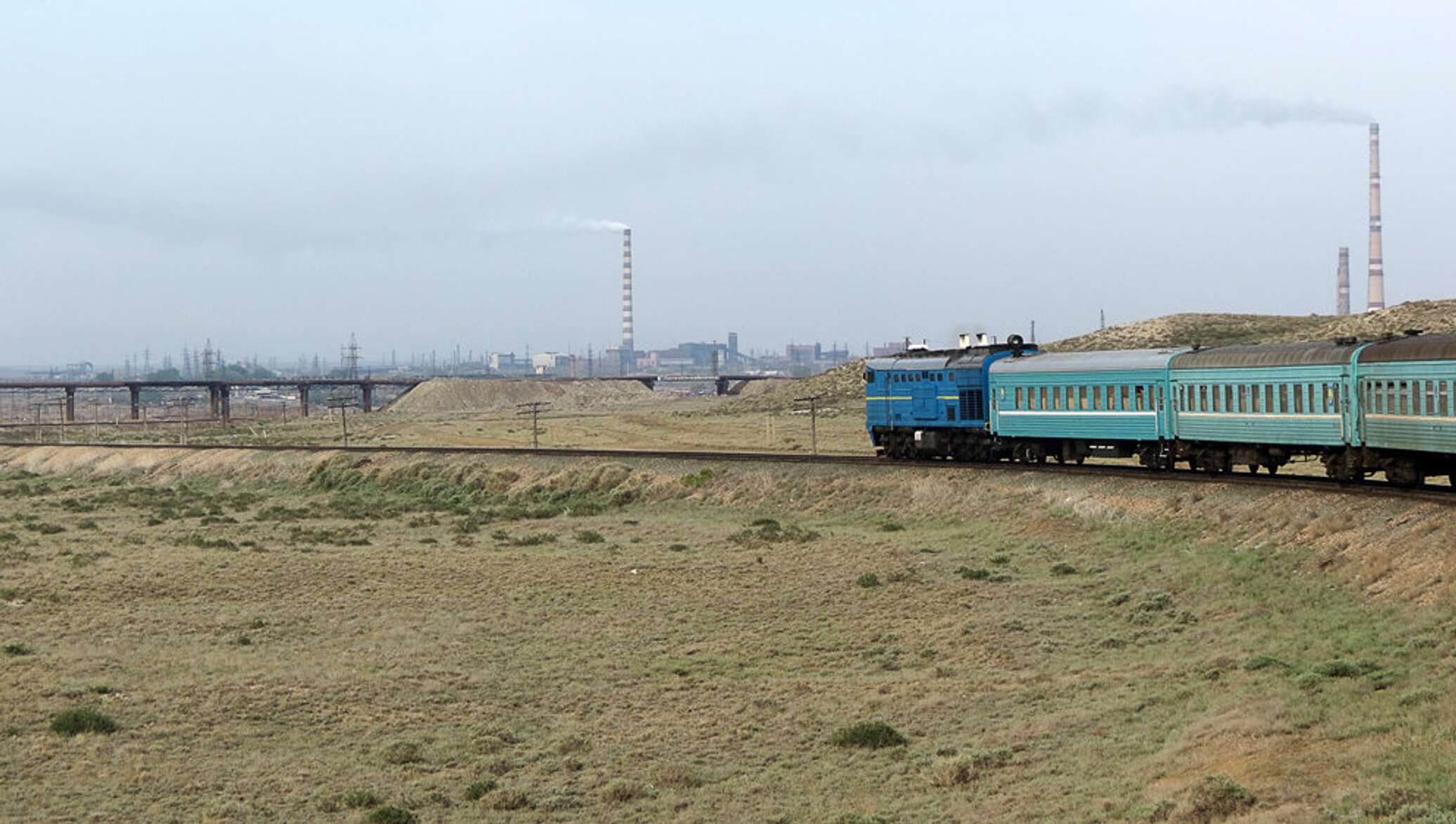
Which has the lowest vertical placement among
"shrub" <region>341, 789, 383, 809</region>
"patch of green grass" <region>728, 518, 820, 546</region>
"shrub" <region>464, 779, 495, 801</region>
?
"shrub" <region>464, 779, 495, 801</region>

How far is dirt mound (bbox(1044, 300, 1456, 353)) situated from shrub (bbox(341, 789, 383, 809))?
10822 cm

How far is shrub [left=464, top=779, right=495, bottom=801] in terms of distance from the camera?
22719mm

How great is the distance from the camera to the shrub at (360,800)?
2216 cm

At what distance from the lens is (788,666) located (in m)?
31.9

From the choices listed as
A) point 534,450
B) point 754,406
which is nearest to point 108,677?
point 534,450

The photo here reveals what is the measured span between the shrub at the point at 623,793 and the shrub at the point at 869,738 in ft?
12.0

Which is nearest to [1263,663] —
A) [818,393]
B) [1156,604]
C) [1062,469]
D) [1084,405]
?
[1156,604]

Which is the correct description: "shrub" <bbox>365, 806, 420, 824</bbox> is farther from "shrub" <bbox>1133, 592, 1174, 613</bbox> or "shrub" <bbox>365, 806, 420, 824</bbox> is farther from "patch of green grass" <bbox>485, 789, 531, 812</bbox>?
"shrub" <bbox>1133, 592, 1174, 613</bbox>

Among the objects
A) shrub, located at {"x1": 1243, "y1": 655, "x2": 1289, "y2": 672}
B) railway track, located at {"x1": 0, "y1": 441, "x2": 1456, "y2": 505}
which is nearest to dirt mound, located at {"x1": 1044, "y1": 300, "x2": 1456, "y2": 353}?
railway track, located at {"x1": 0, "y1": 441, "x2": 1456, "y2": 505}

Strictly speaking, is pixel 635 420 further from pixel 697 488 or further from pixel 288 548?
pixel 288 548

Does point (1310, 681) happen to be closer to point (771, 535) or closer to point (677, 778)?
point (677, 778)

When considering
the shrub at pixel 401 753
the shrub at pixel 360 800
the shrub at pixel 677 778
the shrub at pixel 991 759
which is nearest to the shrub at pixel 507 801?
the shrub at pixel 360 800

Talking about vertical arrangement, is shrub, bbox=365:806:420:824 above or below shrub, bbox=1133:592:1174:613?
below

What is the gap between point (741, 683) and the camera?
3017 centimetres
